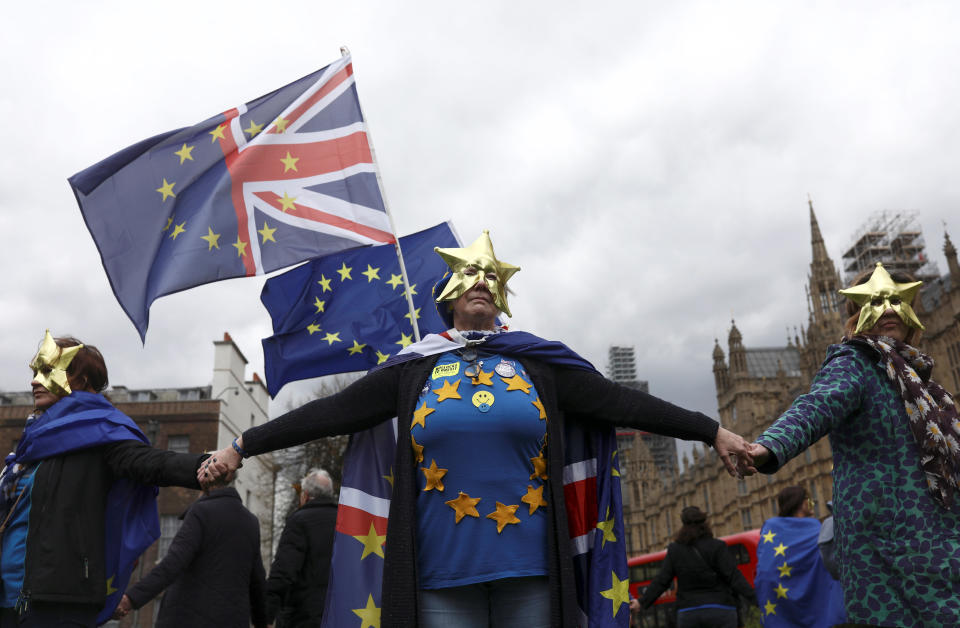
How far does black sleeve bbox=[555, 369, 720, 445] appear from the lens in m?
3.31

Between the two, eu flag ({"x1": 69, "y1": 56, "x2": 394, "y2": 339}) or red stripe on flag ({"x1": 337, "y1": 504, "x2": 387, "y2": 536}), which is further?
eu flag ({"x1": 69, "y1": 56, "x2": 394, "y2": 339})

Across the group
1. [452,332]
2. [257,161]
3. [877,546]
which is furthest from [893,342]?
[257,161]

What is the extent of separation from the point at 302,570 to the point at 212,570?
2.45 feet

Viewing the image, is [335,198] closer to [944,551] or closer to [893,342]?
[893,342]

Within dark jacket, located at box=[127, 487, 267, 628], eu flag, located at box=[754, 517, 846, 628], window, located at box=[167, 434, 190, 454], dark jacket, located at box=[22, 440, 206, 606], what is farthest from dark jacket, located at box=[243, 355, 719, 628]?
window, located at box=[167, 434, 190, 454]

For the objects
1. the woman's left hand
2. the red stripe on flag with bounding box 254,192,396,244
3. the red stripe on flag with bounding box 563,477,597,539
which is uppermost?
the red stripe on flag with bounding box 254,192,396,244

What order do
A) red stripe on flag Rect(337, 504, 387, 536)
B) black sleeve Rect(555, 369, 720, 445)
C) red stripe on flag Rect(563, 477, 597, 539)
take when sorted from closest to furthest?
black sleeve Rect(555, 369, 720, 445) < red stripe on flag Rect(563, 477, 597, 539) < red stripe on flag Rect(337, 504, 387, 536)

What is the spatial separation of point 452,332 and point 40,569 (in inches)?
80.4

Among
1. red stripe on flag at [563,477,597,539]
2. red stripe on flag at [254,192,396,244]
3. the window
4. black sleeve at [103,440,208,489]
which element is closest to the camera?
red stripe on flag at [563,477,597,539]

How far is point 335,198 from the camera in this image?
269 inches

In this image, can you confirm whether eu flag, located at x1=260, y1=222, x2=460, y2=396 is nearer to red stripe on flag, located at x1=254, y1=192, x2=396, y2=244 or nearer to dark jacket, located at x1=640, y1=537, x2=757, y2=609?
red stripe on flag, located at x1=254, y1=192, x2=396, y2=244

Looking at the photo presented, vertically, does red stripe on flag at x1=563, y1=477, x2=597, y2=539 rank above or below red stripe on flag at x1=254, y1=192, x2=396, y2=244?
below

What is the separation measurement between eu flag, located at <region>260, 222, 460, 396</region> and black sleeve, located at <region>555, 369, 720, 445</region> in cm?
387

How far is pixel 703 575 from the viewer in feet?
24.6
